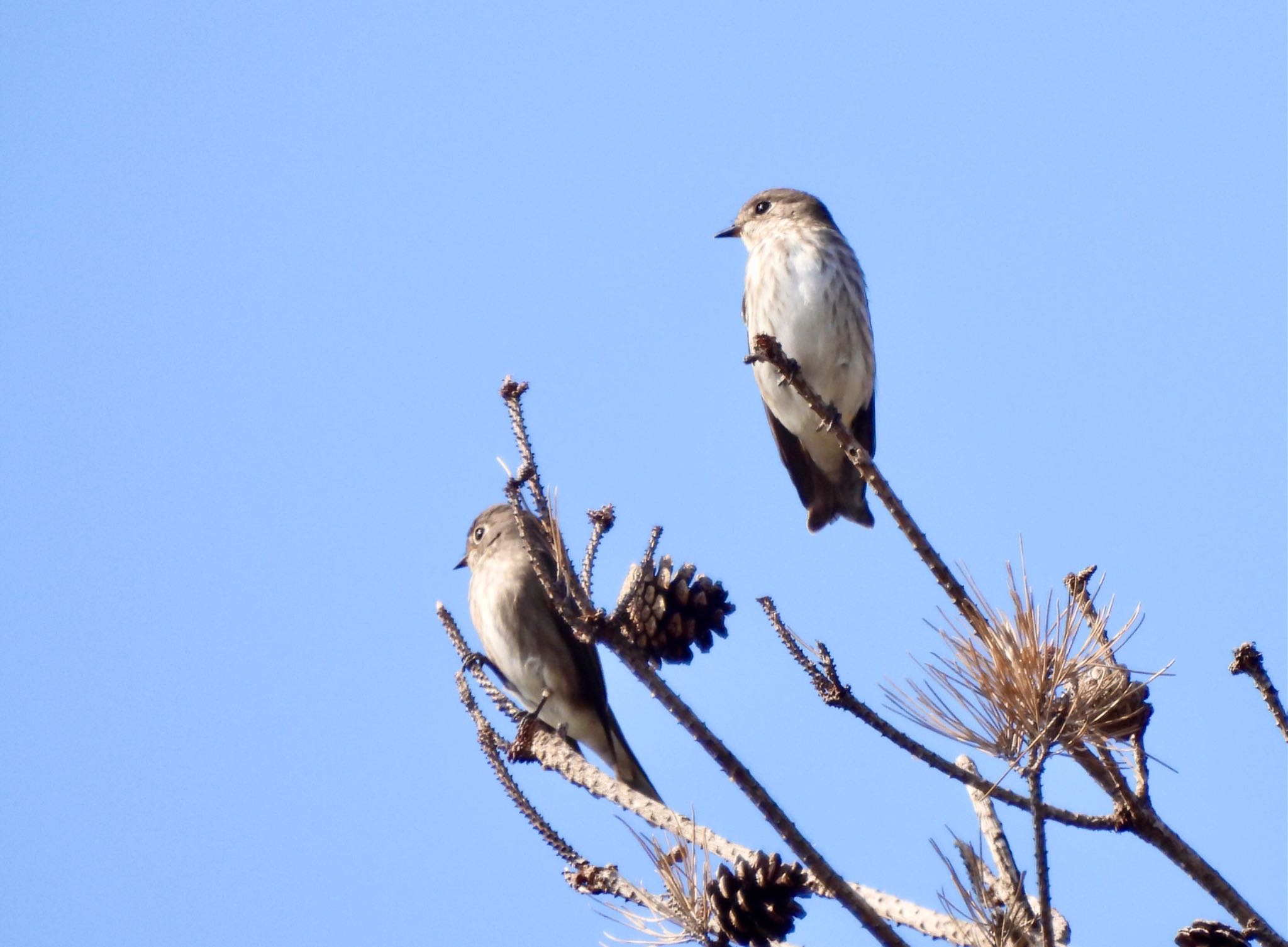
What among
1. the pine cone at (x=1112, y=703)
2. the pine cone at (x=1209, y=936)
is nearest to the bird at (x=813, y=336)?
the pine cone at (x=1112, y=703)

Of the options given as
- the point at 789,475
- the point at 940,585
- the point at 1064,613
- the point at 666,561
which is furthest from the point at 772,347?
the point at 789,475

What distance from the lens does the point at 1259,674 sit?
2.69m

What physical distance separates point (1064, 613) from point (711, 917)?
970mm

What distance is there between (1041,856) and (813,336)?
4.65 meters

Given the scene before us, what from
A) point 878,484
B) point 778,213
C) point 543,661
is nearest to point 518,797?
point 878,484

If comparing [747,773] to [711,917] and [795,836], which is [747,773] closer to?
[795,836]

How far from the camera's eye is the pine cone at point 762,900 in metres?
2.80

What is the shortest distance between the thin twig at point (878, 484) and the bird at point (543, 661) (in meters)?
3.01

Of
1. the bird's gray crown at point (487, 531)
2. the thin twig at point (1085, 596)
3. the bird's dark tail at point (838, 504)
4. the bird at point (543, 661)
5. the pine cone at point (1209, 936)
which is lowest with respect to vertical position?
the pine cone at point (1209, 936)

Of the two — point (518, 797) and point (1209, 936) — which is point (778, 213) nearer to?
point (518, 797)

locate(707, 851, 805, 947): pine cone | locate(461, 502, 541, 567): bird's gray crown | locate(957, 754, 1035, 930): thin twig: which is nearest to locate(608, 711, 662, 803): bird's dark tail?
locate(461, 502, 541, 567): bird's gray crown

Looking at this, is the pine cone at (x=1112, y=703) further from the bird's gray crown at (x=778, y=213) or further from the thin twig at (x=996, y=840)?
the bird's gray crown at (x=778, y=213)

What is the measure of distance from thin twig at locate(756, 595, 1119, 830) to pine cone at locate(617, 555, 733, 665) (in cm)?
57

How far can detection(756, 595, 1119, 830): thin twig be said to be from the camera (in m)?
2.75
